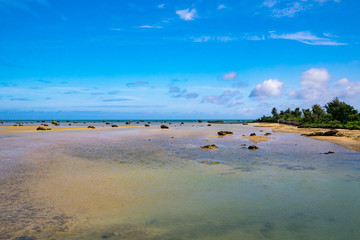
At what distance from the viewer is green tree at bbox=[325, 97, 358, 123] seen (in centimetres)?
6038

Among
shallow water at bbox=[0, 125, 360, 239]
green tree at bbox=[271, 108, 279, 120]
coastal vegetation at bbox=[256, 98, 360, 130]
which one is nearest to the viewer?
shallow water at bbox=[0, 125, 360, 239]

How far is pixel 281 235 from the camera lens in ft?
21.7

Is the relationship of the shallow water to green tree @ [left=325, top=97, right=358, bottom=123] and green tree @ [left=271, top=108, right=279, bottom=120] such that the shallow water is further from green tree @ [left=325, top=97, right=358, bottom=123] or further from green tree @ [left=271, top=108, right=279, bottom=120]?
green tree @ [left=271, top=108, right=279, bottom=120]

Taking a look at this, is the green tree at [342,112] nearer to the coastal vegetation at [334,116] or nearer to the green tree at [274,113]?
the coastal vegetation at [334,116]

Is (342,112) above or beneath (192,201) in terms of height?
above

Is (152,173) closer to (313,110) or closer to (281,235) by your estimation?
(281,235)

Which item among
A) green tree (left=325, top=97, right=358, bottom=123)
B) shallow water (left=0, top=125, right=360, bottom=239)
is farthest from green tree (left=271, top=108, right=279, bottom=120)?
shallow water (left=0, top=125, right=360, bottom=239)

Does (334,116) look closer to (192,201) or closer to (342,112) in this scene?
(342,112)

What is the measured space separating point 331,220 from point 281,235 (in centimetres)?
235

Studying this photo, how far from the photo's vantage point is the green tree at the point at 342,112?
6038 centimetres

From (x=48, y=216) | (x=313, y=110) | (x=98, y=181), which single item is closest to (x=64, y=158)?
(x=98, y=181)

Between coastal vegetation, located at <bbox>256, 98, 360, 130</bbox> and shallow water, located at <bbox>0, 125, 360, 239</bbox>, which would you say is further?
coastal vegetation, located at <bbox>256, 98, 360, 130</bbox>

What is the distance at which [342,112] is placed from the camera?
64000mm

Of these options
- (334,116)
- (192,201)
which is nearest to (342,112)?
(334,116)
